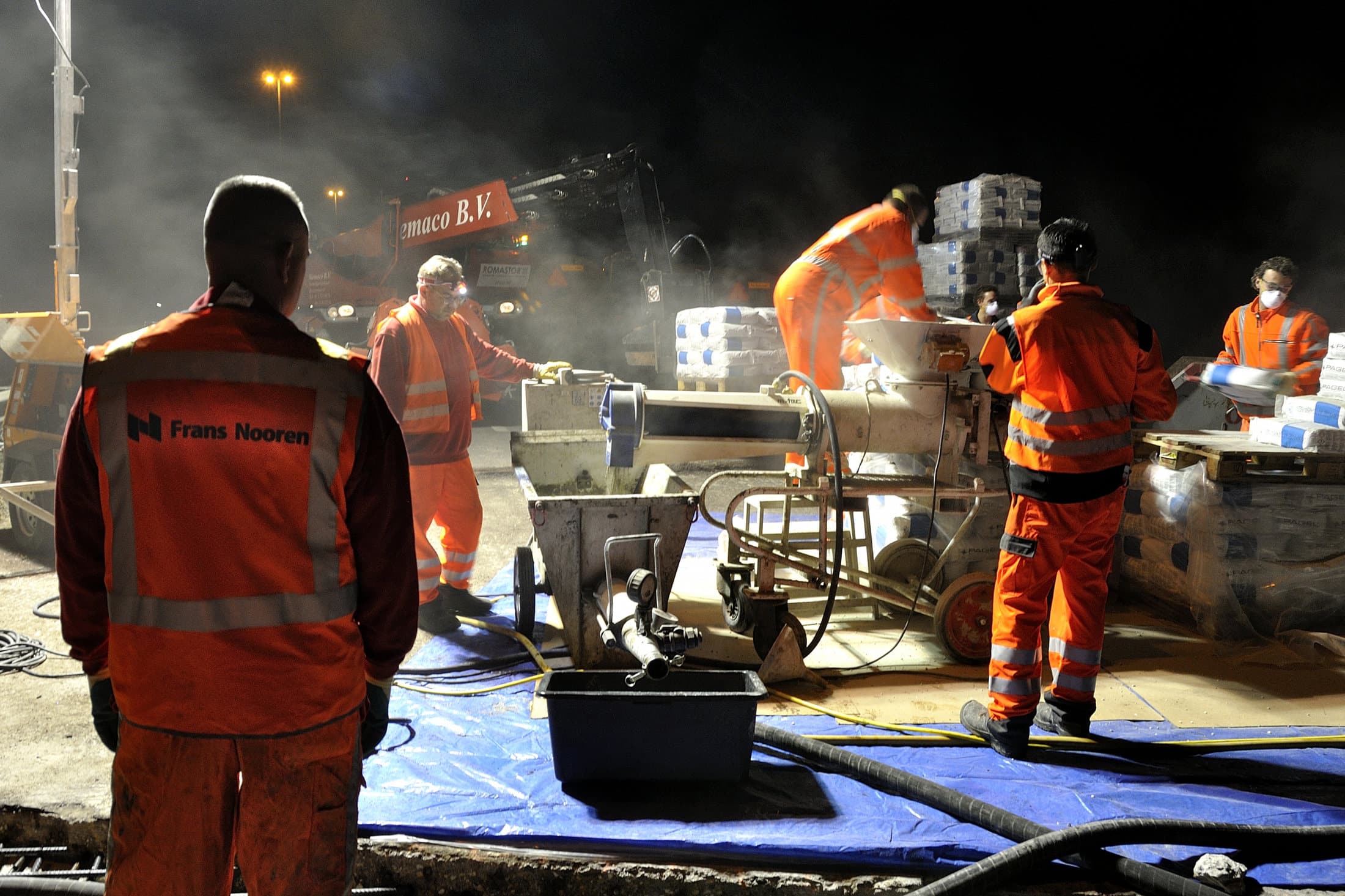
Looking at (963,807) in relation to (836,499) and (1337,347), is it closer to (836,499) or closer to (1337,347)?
(836,499)

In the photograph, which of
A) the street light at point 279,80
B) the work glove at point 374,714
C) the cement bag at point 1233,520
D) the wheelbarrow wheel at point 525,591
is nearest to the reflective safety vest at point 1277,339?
the cement bag at point 1233,520

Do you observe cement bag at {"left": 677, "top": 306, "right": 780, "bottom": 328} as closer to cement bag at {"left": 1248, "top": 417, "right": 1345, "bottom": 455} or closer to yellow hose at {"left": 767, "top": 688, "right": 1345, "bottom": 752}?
cement bag at {"left": 1248, "top": 417, "right": 1345, "bottom": 455}

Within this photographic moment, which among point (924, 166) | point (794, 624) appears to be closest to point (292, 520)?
point (794, 624)

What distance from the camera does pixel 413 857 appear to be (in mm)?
2674

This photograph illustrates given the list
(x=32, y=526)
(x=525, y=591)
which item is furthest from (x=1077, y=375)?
(x=32, y=526)

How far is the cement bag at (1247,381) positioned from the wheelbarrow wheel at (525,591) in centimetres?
377

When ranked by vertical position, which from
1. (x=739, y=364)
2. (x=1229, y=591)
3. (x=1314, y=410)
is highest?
(x=739, y=364)

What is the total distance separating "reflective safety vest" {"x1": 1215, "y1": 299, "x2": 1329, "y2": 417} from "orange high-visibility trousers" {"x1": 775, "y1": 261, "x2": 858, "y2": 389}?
101 inches

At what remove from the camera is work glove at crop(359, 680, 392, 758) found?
1866 mm

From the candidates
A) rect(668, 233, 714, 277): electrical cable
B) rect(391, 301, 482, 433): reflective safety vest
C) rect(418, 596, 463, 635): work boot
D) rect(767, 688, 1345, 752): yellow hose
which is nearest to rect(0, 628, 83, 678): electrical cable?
rect(418, 596, 463, 635): work boot

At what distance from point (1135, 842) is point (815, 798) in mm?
939

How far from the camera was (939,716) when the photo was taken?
3.68 metres

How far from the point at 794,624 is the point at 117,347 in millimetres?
3019

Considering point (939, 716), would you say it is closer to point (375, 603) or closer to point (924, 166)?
point (375, 603)
